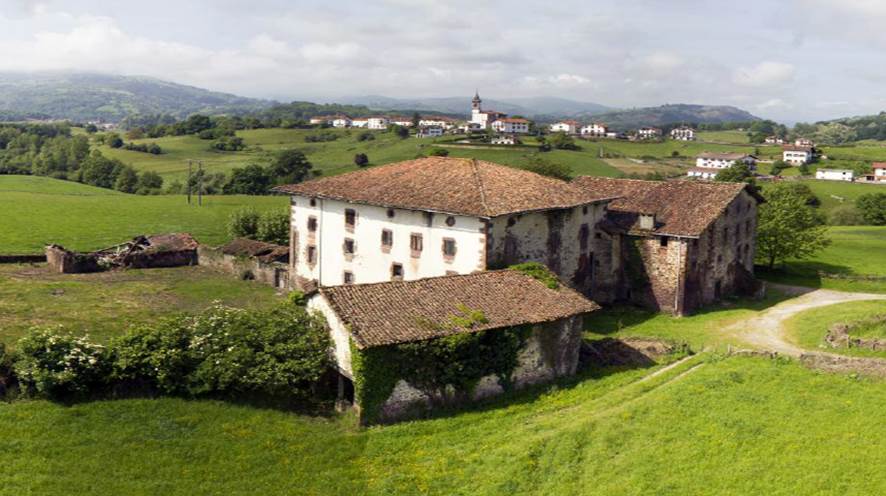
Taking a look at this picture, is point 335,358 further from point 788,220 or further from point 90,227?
point 90,227

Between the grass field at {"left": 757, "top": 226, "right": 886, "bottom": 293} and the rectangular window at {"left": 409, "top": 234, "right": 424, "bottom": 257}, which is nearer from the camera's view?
the rectangular window at {"left": 409, "top": 234, "right": 424, "bottom": 257}

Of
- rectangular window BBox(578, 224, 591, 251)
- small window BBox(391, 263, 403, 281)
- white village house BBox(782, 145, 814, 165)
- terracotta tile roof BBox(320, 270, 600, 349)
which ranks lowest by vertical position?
small window BBox(391, 263, 403, 281)

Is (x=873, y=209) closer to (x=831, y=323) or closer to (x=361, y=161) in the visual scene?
(x=831, y=323)

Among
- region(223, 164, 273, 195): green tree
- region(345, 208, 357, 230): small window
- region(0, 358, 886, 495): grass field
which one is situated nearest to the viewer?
region(0, 358, 886, 495): grass field

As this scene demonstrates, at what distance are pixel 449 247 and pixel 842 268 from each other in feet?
117

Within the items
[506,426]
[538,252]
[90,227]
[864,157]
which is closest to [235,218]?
[90,227]

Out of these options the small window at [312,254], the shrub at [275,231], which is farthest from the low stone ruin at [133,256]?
the small window at [312,254]

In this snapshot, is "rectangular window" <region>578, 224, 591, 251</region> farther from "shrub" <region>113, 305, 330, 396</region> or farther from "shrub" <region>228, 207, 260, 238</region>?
"shrub" <region>228, 207, 260, 238</region>

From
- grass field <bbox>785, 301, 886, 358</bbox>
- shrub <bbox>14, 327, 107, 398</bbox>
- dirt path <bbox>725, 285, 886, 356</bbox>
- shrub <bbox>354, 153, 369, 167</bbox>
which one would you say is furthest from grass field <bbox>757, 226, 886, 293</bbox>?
shrub <bbox>354, 153, 369, 167</bbox>

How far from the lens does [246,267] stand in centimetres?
5481

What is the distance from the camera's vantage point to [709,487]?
19.7 meters

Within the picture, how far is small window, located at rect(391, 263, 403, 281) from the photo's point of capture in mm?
42844

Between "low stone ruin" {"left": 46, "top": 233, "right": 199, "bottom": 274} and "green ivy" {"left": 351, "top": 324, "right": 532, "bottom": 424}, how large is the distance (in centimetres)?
3721

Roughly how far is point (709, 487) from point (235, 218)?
184 ft
